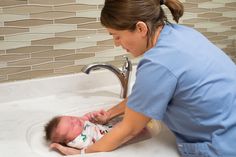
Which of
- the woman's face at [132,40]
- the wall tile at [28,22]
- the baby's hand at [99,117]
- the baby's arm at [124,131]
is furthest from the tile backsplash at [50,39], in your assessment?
the baby's arm at [124,131]

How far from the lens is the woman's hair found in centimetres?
91

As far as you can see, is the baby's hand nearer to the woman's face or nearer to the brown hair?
the brown hair

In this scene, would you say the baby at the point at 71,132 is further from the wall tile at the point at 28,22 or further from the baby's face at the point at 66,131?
the wall tile at the point at 28,22

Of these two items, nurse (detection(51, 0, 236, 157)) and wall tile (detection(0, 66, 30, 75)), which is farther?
wall tile (detection(0, 66, 30, 75))

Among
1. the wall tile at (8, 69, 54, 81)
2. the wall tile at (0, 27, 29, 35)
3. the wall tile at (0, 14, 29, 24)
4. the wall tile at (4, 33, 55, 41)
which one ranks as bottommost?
the wall tile at (8, 69, 54, 81)

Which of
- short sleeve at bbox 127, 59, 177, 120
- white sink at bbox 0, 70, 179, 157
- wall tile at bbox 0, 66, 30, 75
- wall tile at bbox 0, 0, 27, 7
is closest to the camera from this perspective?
short sleeve at bbox 127, 59, 177, 120

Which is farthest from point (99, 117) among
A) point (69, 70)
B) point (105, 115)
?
point (69, 70)

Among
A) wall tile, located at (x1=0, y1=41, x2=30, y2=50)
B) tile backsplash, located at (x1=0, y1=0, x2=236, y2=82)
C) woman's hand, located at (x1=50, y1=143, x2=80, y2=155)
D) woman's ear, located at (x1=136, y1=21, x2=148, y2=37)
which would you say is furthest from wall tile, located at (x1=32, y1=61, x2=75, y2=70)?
woman's ear, located at (x1=136, y1=21, x2=148, y2=37)

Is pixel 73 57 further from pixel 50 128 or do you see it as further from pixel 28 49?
pixel 50 128

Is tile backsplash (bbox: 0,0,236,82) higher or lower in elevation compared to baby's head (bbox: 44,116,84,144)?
higher

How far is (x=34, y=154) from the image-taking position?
1.02 metres

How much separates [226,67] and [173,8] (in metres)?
0.24

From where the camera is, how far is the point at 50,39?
1288 millimetres

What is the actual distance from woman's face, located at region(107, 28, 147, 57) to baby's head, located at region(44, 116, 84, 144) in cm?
Result: 34
